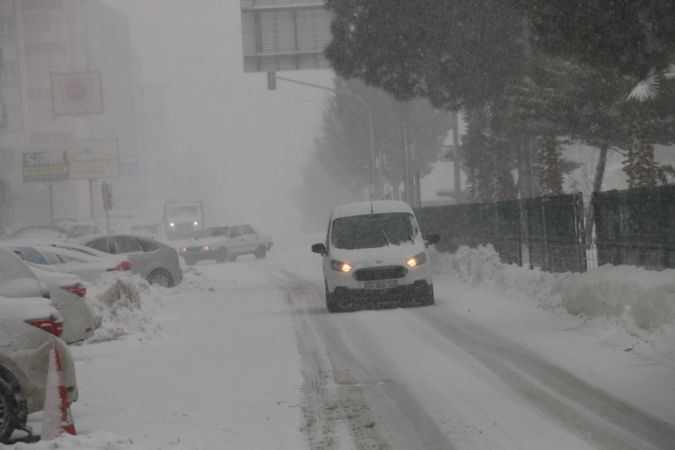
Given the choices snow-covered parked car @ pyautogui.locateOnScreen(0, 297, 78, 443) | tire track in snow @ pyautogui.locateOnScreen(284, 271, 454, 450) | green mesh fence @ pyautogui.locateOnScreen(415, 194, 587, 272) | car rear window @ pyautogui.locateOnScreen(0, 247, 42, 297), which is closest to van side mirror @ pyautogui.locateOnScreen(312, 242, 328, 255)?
green mesh fence @ pyautogui.locateOnScreen(415, 194, 587, 272)

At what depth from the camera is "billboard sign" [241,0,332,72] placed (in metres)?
37.7

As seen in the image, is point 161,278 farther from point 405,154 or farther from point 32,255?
point 405,154

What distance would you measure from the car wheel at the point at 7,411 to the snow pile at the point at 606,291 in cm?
665

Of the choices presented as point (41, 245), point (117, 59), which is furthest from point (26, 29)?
point (41, 245)

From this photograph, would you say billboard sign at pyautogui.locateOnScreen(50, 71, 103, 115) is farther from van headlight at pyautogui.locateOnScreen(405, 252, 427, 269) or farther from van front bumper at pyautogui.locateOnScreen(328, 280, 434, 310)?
van headlight at pyautogui.locateOnScreen(405, 252, 427, 269)

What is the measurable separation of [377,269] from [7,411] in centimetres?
1050

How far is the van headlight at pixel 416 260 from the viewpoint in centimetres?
1817

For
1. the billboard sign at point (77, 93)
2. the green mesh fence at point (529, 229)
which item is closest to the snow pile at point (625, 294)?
the green mesh fence at point (529, 229)

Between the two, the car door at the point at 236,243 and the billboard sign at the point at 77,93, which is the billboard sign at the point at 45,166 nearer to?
the billboard sign at the point at 77,93

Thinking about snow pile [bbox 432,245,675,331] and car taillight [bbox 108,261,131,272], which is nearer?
snow pile [bbox 432,245,675,331]

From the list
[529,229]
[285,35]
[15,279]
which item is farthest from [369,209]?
[285,35]

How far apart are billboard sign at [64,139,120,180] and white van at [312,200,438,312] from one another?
64.1 m

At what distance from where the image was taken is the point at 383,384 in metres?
10.1

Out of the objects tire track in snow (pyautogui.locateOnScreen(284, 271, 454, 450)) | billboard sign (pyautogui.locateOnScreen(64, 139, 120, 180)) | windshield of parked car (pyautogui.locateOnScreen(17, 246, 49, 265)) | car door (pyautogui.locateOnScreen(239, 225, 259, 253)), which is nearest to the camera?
tire track in snow (pyautogui.locateOnScreen(284, 271, 454, 450))
